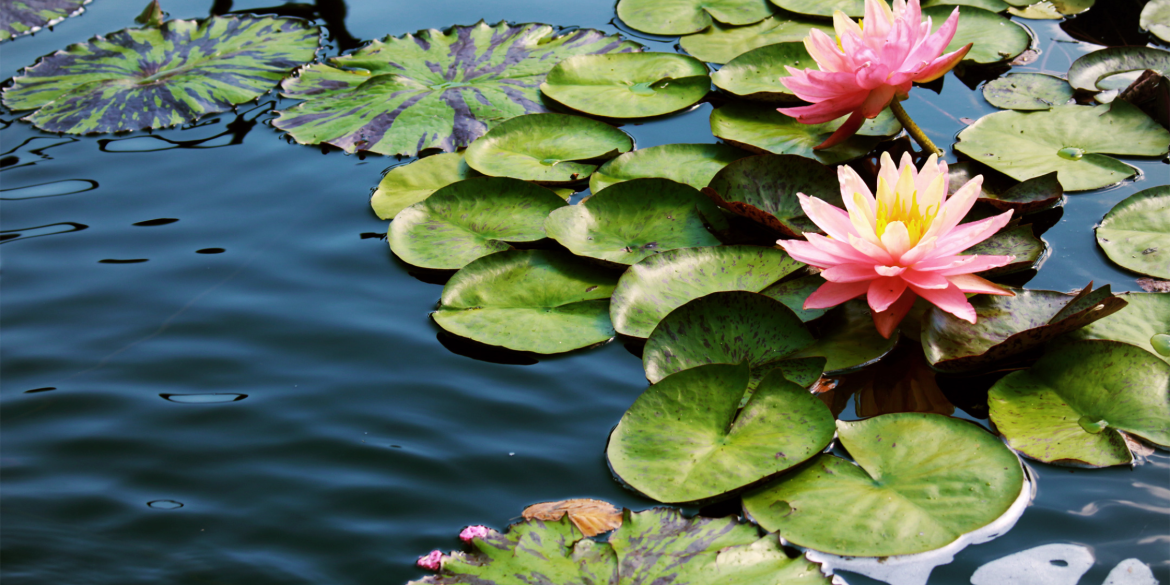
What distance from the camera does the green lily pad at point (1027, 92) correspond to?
2.49 metres

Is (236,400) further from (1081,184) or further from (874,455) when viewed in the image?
(1081,184)

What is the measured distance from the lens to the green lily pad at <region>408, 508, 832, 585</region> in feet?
3.99

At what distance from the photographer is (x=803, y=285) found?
1792 mm

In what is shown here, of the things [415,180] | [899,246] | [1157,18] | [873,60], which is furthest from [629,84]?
[1157,18]

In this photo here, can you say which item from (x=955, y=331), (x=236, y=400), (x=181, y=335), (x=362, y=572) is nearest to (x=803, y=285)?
(x=955, y=331)

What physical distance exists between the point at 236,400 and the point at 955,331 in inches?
64.4

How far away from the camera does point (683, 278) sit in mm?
1829

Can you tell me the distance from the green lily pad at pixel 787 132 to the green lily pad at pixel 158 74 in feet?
5.98

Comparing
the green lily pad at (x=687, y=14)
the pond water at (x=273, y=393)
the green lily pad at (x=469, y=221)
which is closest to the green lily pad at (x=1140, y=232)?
the pond water at (x=273, y=393)

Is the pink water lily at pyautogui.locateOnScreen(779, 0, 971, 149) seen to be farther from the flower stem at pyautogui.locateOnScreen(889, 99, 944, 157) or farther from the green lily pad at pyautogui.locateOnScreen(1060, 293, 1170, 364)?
the green lily pad at pyautogui.locateOnScreen(1060, 293, 1170, 364)

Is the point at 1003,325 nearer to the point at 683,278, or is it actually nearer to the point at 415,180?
the point at 683,278

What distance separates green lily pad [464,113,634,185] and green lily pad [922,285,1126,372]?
3.78 feet

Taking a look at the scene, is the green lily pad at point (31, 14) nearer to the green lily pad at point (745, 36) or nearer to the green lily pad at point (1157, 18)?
the green lily pad at point (745, 36)

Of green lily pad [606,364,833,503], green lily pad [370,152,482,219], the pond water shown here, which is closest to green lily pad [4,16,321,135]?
the pond water
